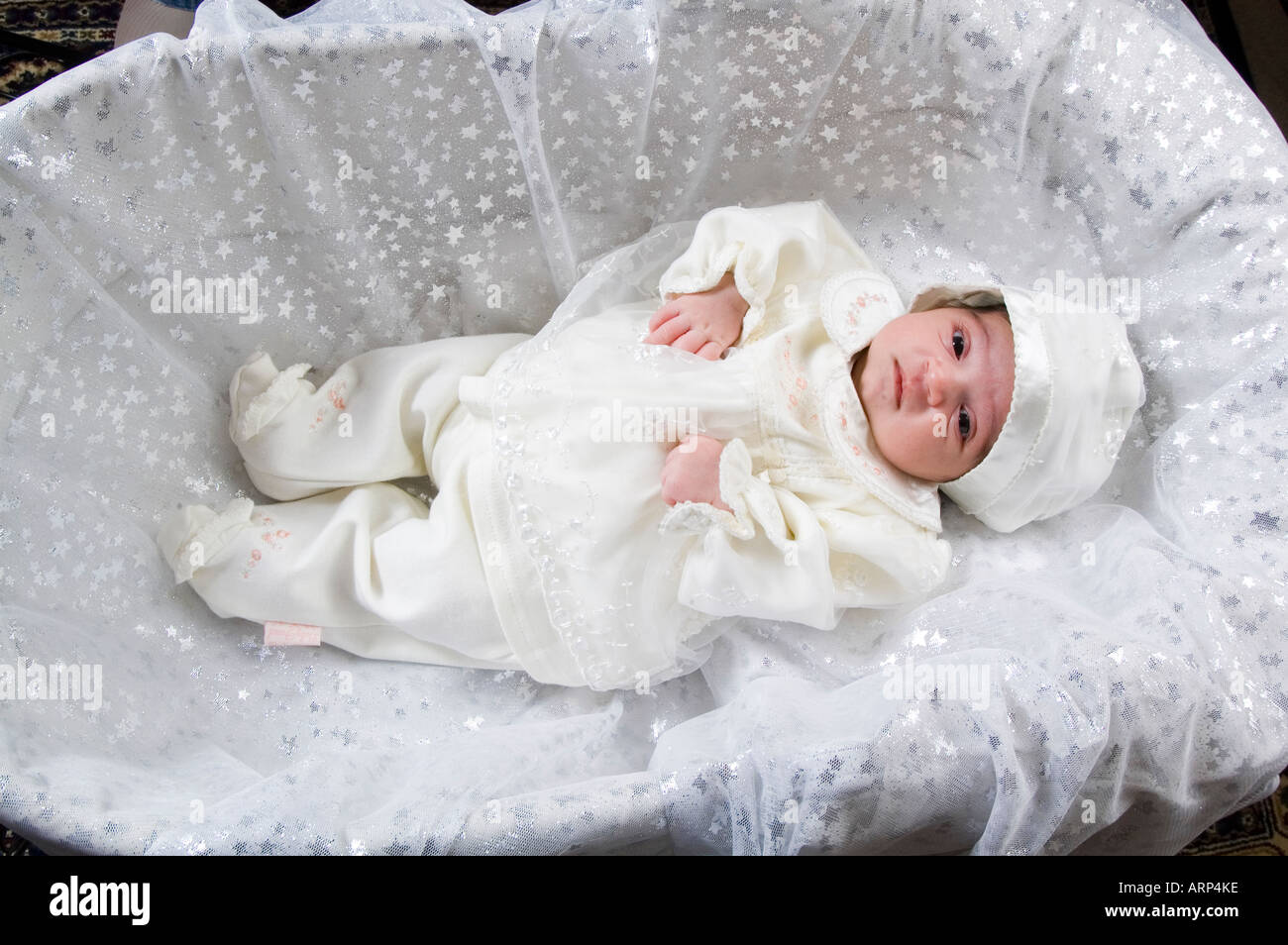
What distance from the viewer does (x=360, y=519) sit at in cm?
110

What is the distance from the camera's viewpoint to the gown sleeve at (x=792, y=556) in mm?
982

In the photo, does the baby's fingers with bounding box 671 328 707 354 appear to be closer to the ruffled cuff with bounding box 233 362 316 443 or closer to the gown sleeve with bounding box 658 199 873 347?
the gown sleeve with bounding box 658 199 873 347

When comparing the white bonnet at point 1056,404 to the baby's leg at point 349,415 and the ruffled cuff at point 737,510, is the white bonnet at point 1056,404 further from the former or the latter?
the baby's leg at point 349,415

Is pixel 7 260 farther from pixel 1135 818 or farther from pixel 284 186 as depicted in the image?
pixel 1135 818

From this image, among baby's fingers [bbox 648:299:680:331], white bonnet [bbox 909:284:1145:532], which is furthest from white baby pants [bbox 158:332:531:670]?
white bonnet [bbox 909:284:1145:532]

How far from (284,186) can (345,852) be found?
71 centimetres

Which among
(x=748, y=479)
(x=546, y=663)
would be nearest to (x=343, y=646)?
(x=546, y=663)

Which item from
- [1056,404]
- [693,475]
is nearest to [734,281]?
[693,475]

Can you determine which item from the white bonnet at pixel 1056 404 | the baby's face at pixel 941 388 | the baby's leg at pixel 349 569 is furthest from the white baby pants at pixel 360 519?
the white bonnet at pixel 1056 404

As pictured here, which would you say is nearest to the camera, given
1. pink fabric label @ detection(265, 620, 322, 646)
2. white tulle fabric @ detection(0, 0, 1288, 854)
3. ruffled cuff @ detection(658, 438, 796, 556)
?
white tulle fabric @ detection(0, 0, 1288, 854)

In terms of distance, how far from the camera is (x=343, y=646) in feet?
3.72

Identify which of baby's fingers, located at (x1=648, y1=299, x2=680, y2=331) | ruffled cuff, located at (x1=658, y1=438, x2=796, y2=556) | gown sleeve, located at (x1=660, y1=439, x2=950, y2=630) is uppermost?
baby's fingers, located at (x1=648, y1=299, x2=680, y2=331)

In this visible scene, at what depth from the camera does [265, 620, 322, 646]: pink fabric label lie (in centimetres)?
109

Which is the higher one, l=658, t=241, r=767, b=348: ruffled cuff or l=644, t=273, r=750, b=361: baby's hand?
l=658, t=241, r=767, b=348: ruffled cuff
